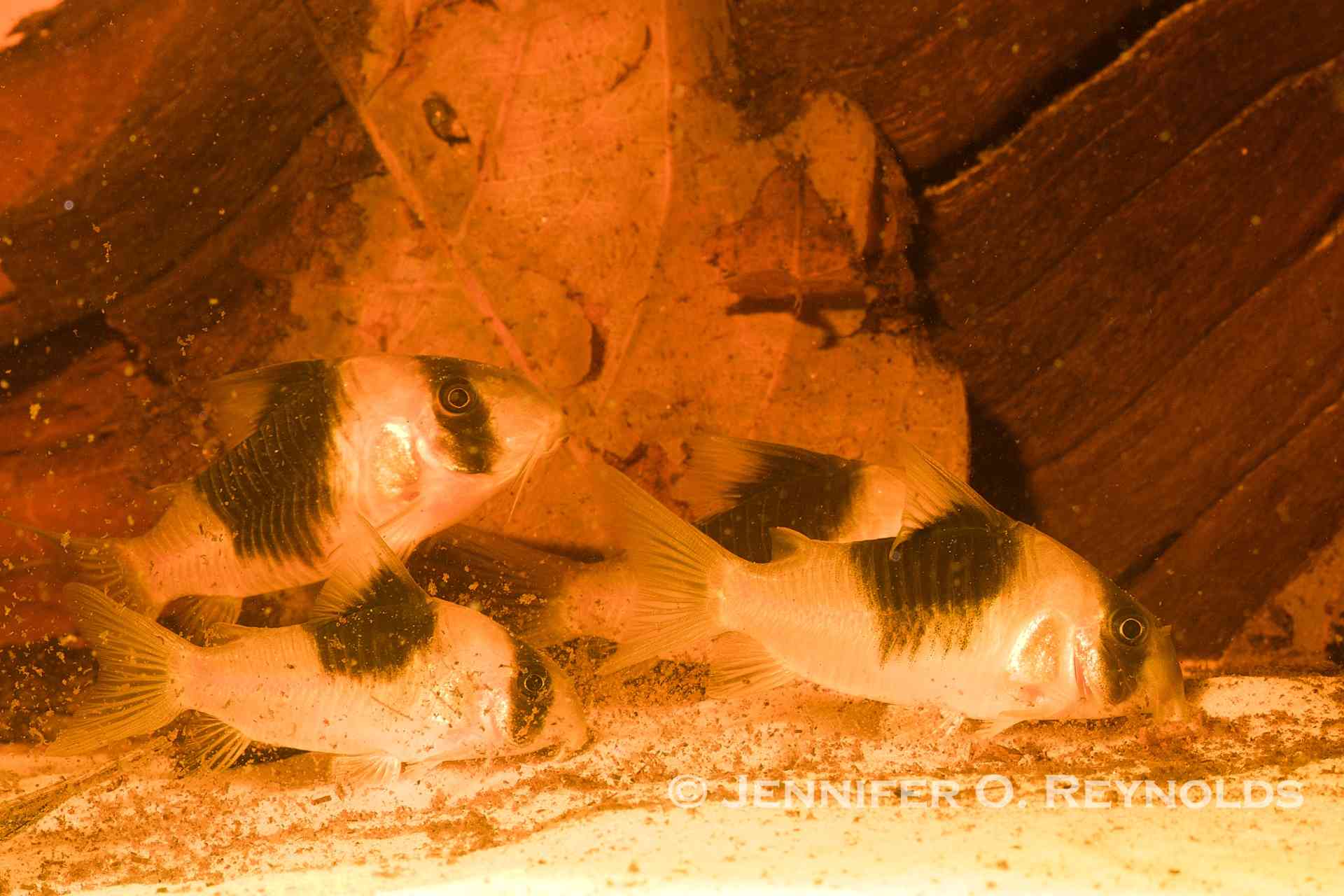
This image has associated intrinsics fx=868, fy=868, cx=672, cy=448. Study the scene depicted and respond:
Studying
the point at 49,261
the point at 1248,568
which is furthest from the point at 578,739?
the point at 1248,568

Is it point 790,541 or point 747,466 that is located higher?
point 747,466

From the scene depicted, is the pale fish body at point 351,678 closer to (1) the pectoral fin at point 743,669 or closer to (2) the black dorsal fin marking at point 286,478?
(2) the black dorsal fin marking at point 286,478

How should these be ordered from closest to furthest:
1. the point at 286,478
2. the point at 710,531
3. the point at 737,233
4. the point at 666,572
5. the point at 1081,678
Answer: the point at 1081,678 < the point at 666,572 < the point at 286,478 < the point at 710,531 < the point at 737,233

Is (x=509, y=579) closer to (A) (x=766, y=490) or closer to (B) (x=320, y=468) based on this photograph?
(B) (x=320, y=468)

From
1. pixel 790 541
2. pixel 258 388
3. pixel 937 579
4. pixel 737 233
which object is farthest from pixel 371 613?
pixel 737 233

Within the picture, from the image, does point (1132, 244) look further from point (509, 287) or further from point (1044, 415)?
point (509, 287)
